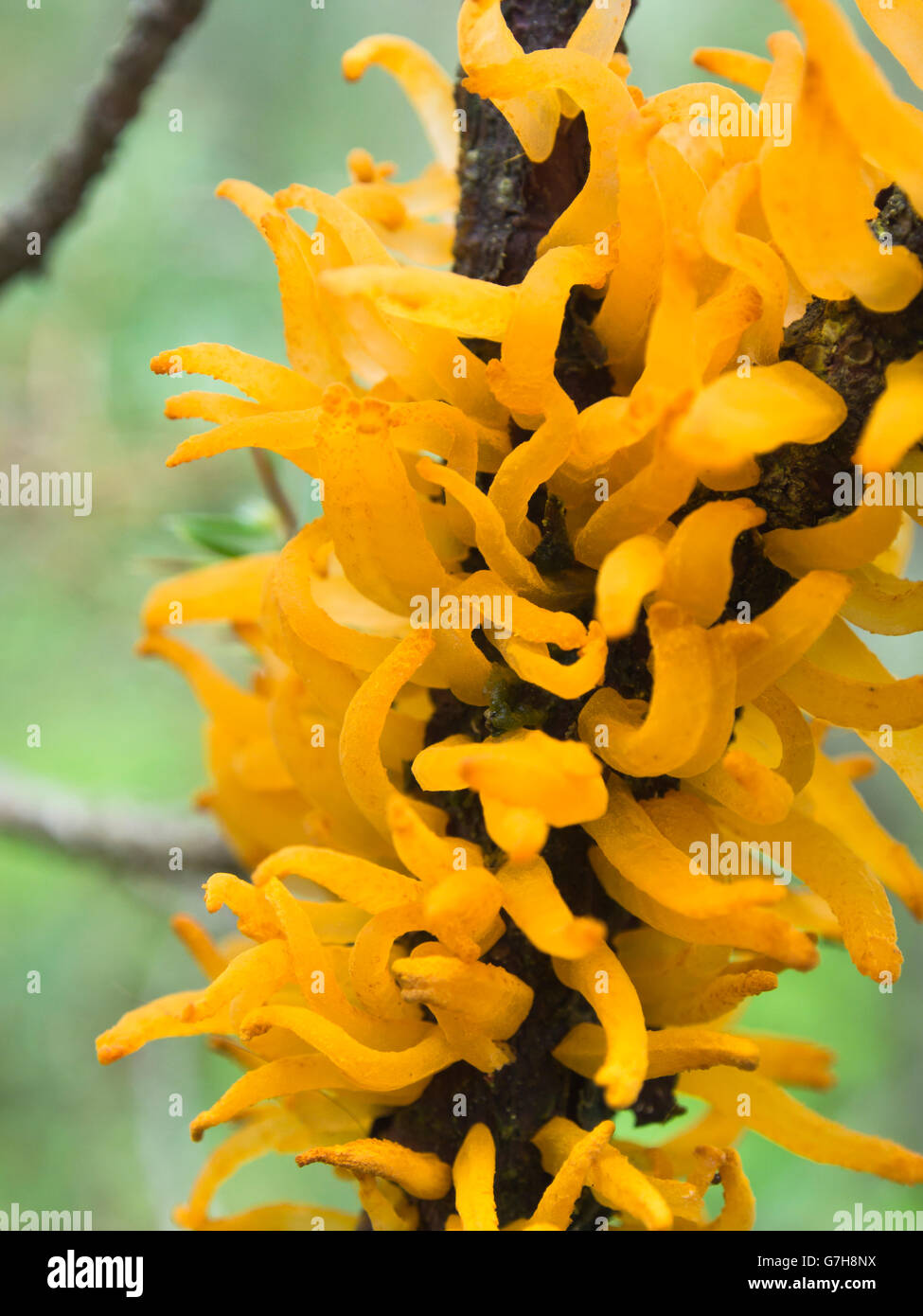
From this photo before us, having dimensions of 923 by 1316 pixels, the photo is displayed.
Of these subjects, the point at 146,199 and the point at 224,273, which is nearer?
the point at 224,273

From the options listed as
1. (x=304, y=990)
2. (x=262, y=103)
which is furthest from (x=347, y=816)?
(x=262, y=103)

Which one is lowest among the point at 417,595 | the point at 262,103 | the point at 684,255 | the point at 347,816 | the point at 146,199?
the point at 347,816

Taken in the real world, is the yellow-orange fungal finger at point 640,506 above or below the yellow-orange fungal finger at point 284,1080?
above

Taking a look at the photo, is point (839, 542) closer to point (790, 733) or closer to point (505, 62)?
point (790, 733)

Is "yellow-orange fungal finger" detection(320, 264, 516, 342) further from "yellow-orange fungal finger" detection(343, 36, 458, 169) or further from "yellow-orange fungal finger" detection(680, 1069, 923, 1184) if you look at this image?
"yellow-orange fungal finger" detection(680, 1069, 923, 1184)

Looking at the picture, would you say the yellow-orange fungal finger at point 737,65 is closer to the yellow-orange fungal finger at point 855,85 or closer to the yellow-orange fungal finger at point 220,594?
the yellow-orange fungal finger at point 855,85

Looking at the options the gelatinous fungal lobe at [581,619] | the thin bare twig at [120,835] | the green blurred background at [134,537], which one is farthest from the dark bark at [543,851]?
the green blurred background at [134,537]

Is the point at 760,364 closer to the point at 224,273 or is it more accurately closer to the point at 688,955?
the point at 688,955
